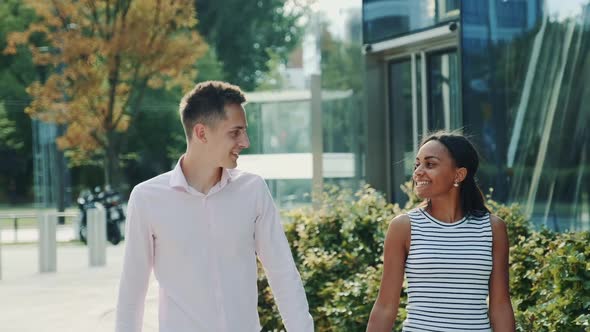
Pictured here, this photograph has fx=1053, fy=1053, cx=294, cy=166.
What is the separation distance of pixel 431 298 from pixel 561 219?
4.79 m

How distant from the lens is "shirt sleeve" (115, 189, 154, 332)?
12.3 ft

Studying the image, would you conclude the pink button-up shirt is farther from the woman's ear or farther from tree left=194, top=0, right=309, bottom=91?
tree left=194, top=0, right=309, bottom=91

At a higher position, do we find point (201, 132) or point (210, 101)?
point (210, 101)

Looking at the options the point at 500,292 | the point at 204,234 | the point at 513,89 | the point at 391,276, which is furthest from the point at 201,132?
the point at 513,89

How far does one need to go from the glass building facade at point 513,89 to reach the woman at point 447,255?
121 inches

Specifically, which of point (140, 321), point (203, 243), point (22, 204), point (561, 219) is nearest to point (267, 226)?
point (203, 243)

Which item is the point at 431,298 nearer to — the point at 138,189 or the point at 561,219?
the point at 138,189

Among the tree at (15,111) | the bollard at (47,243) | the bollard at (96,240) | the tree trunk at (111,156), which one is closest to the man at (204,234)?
the bollard at (47,243)

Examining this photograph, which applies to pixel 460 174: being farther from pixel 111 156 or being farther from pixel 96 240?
pixel 111 156

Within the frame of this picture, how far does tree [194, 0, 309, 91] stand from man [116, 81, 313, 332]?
50481 millimetres

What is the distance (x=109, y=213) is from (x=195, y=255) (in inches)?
850

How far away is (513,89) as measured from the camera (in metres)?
9.09

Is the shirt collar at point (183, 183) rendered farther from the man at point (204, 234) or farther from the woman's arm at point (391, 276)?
the woman's arm at point (391, 276)

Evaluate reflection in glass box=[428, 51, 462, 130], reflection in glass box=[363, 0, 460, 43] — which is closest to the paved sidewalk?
reflection in glass box=[428, 51, 462, 130]
